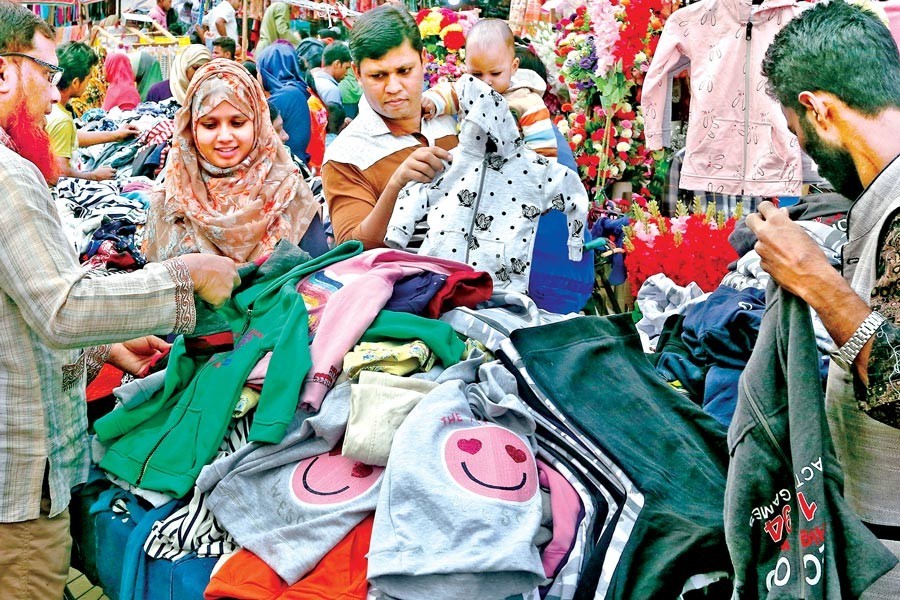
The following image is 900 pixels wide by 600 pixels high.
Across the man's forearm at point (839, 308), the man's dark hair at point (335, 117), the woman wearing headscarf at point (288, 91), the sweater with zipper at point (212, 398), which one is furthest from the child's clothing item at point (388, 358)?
the man's dark hair at point (335, 117)

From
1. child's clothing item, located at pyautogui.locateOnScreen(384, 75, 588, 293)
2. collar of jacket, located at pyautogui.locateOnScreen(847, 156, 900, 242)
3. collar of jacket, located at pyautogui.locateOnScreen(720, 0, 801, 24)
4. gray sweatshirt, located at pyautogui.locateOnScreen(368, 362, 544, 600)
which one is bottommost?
gray sweatshirt, located at pyautogui.locateOnScreen(368, 362, 544, 600)

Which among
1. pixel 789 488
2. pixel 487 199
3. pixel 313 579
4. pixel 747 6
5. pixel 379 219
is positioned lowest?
pixel 313 579

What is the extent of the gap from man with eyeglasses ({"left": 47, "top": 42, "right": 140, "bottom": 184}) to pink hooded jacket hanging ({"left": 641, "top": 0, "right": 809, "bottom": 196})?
3330mm

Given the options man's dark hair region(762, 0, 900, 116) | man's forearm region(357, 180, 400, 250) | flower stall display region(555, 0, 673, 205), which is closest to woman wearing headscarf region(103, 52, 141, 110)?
flower stall display region(555, 0, 673, 205)

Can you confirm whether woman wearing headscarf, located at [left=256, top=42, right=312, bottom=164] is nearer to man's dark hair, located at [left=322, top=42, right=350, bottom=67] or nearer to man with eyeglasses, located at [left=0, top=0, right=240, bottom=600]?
man's dark hair, located at [left=322, top=42, right=350, bottom=67]

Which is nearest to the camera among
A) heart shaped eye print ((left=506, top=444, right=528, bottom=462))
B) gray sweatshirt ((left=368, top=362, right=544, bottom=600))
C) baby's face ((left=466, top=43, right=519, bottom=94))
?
gray sweatshirt ((left=368, top=362, right=544, bottom=600))

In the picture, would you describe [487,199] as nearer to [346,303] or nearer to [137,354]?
[346,303]

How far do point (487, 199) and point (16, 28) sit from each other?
1.34 metres

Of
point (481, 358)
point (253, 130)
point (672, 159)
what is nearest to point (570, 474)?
point (481, 358)

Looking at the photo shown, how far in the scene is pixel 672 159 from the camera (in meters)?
5.75

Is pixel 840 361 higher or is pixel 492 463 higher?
pixel 840 361

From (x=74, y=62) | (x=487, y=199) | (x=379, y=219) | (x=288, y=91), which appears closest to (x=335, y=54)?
(x=288, y=91)

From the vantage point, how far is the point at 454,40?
6496 mm

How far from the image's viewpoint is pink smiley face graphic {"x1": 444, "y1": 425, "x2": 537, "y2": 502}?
5.89 feet
